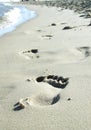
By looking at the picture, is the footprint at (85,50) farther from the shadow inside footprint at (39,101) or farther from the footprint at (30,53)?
the shadow inside footprint at (39,101)

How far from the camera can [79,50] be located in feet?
26.0

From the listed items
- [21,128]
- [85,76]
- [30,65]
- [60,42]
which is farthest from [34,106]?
[60,42]

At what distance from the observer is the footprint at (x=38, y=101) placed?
15.0ft

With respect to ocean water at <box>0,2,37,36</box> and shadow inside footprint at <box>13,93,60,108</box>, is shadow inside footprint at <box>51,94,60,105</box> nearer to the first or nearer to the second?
shadow inside footprint at <box>13,93,60,108</box>

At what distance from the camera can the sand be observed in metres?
4.07

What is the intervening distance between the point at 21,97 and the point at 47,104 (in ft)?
1.43

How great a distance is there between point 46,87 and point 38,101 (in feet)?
1.83

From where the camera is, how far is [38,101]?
15.7 ft

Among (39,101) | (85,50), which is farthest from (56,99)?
(85,50)

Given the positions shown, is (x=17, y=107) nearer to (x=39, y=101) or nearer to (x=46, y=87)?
(x=39, y=101)

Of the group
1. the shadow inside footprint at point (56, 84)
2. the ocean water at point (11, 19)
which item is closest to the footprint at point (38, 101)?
the shadow inside footprint at point (56, 84)

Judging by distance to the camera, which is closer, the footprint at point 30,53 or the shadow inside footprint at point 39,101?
the shadow inside footprint at point 39,101

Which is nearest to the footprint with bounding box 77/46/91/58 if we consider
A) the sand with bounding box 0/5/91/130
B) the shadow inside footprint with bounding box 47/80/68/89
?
the sand with bounding box 0/5/91/130

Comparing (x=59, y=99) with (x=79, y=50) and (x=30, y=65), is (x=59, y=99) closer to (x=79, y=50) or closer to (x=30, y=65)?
(x=30, y=65)
